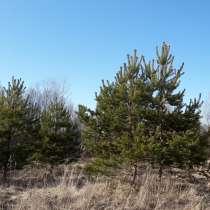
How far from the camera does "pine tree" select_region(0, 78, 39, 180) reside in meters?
13.7

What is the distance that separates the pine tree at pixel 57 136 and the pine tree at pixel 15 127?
0.69 meters

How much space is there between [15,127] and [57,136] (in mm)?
2266

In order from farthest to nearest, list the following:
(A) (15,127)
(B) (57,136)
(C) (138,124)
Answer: (B) (57,136) < (A) (15,127) < (C) (138,124)

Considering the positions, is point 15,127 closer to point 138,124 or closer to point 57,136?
point 57,136

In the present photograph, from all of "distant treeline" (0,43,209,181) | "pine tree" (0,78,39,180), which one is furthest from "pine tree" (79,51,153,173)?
"pine tree" (0,78,39,180)

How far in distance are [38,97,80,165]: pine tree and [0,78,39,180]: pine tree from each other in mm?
687

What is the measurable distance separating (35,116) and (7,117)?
1.90m

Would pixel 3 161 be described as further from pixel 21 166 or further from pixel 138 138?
pixel 138 138

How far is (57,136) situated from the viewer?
617 inches

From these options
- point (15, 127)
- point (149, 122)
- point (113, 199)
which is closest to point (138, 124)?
point (149, 122)

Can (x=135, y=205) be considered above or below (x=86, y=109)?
below

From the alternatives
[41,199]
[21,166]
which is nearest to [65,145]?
[21,166]

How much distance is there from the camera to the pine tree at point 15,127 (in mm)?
13719

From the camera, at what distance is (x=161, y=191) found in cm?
941
